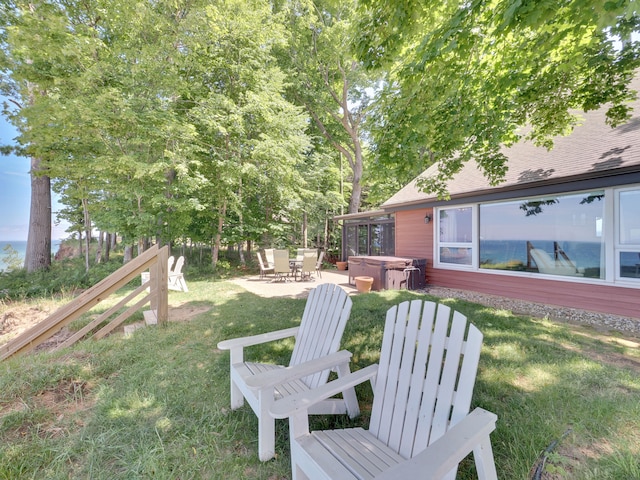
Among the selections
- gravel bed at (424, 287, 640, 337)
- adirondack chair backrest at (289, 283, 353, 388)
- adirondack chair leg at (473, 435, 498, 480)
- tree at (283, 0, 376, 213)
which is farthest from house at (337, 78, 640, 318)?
tree at (283, 0, 376, 213)

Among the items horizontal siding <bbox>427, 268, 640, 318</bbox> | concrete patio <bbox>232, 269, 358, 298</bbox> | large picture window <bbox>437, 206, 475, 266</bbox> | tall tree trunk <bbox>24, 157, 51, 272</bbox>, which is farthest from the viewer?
tall tree trunk <bbox>24, 157, 51, 272</bbox>

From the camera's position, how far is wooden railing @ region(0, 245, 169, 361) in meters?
3.25

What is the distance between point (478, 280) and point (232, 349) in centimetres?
692

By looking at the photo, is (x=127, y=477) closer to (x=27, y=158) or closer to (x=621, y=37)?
(x=621, y=37)

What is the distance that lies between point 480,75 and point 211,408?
5.70 meters

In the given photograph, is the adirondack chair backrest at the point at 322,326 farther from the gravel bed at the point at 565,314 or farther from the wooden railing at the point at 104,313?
the gravel bed at the point at 565,314

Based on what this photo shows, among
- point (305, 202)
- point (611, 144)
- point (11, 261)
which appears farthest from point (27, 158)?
point (611, 144)

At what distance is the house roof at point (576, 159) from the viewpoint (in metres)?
4.97

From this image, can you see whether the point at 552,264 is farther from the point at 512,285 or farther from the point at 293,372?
the point at 293,372

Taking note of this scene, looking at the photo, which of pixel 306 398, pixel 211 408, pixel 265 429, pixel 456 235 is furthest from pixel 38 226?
pixel 456 235

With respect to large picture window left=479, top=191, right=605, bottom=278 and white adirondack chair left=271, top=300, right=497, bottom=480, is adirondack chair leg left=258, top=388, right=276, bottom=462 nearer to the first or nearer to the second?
white adirondack chair left=271, top=300, right=497, bottom=480

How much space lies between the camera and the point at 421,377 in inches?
61.6

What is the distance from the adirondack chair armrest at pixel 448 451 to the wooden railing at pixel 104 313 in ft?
13.4

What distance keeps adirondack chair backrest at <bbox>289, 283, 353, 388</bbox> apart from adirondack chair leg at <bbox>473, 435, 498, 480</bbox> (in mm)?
1007
